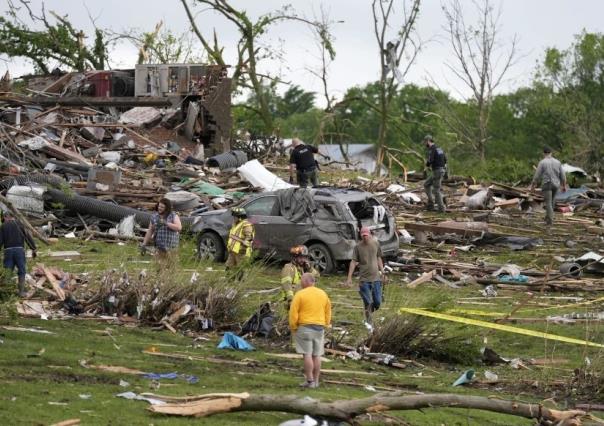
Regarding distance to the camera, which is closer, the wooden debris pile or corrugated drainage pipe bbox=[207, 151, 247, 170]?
the wooden debris pile

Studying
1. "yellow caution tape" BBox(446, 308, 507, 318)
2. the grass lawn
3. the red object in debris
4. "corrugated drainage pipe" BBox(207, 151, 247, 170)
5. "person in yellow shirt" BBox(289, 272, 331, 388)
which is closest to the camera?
the grass lawn

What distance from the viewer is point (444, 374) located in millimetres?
16656

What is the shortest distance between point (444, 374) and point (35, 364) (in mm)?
5523

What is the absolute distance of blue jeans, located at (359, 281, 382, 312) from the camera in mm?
18641

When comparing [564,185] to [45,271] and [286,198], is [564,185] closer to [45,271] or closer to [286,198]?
[286,198]

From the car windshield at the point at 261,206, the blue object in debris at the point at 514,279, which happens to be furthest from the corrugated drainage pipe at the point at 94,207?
the blue object in debris at the point at 514,279

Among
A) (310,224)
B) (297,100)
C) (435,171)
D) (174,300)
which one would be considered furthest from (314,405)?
(297,100)

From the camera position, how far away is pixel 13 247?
1898 centimetres

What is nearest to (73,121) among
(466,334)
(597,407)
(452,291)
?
(452,291)

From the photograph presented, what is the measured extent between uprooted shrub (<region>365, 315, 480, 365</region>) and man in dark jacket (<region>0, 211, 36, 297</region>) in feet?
18.3

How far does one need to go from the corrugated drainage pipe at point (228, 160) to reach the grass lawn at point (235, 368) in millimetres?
15576

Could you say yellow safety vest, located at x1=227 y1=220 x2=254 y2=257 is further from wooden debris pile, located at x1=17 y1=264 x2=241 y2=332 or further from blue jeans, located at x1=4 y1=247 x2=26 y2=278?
blue jeans, located at x1=4 y1=247 x2=26 y2=278

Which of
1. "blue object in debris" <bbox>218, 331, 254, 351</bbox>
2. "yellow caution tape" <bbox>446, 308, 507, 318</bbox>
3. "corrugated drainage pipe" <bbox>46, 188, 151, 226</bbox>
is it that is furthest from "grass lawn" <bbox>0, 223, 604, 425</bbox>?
"corrugated drainage pipe" <bbox>46, 188, 151, 226</bbox>

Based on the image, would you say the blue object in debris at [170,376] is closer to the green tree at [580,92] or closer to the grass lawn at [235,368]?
the grass lawn at [235,368]
